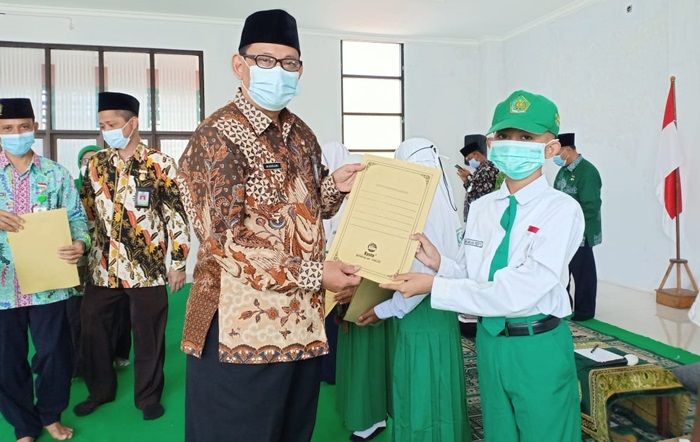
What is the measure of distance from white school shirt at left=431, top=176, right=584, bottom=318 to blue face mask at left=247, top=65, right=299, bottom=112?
2.46ft

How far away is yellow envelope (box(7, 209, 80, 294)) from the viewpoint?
2379 millimetres

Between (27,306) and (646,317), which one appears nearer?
(27,306)

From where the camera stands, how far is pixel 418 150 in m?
2.26

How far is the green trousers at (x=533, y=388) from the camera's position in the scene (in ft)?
5.30

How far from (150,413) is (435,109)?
681 centimetres

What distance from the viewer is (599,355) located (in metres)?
2.58

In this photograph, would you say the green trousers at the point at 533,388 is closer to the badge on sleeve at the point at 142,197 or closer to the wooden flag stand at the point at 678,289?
the badge on sleeve at the point at 142,197

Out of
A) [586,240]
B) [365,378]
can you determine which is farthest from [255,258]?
[586,240]

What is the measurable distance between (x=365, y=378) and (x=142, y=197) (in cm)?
152

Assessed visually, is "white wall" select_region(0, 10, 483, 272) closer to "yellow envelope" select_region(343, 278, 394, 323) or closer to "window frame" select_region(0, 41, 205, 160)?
"window frame" select_region(0, 41, 205, 160)

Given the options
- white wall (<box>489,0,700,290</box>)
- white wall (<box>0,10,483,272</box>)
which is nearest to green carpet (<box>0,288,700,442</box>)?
white wall (<box>489,0,700,290</box>)

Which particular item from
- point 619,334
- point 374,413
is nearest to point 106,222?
point 374,413

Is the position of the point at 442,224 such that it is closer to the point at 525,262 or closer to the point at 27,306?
the point at 525,262

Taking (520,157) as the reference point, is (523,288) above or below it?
below
